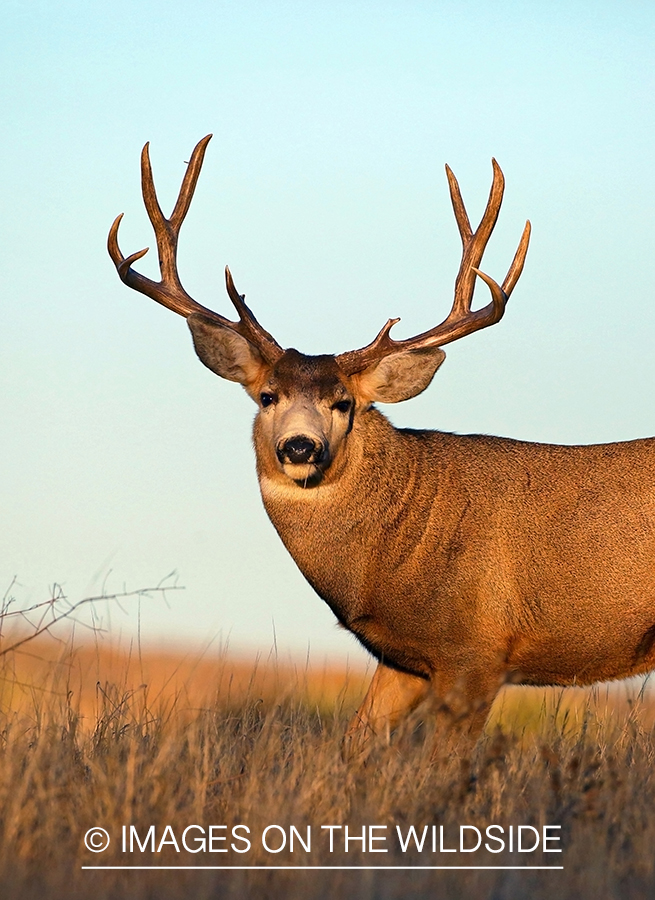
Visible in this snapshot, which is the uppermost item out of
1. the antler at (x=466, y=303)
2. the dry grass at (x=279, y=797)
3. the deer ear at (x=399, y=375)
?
the antler at (x=466, y=303)

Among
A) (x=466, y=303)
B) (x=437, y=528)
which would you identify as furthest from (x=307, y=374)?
(x=466, y=303)

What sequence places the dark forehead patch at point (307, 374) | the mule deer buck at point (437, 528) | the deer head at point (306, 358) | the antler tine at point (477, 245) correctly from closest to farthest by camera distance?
the mule deer buck at point (437, 528) < the deer head at point (306, 358) < the dark forehead patch at point (307, 374) < the antler tine at point (477, 245)

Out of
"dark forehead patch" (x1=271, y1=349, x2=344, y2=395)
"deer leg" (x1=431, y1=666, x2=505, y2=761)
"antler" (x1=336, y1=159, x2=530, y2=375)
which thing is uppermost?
"antler" (x1=336, y1=159, x2=530, y2=375)

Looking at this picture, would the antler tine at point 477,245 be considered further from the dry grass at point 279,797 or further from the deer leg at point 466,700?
the dry grass at point 279,797

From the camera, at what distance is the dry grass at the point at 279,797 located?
460 cm

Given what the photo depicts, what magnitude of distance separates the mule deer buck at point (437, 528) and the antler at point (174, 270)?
30 mm

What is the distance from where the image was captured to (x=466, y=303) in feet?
29.1

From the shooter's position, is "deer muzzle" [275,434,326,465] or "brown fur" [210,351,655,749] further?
"brown fur" [210,351,655,749]

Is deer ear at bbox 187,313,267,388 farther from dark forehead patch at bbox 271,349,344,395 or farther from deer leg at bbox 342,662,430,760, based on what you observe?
deer leg at bbox 342,662,430,760

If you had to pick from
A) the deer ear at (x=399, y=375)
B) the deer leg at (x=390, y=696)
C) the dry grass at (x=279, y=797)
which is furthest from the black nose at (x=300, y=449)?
the deer leg at (x=390, y=696)

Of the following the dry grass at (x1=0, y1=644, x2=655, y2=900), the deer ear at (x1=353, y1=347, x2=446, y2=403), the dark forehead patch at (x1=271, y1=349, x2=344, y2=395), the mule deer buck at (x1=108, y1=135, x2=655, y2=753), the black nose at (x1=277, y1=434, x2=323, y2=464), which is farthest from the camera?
the deer ear at (x1=353, y1=347, x2=446, y2=403)

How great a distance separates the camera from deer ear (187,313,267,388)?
27.9ft

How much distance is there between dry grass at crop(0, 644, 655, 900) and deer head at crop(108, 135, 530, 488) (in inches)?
58.2

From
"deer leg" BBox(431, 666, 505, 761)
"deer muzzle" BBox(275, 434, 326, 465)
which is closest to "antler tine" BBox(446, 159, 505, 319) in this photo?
"deer muzzle" BBox(275, 434, 326, 465)
